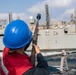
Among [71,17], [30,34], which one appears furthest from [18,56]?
[71,17]

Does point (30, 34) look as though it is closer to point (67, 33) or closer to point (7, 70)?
point (7, 70)

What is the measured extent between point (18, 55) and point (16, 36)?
6.4 inches

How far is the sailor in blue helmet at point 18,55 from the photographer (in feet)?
7.45

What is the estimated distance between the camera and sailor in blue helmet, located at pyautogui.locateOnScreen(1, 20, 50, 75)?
89.4 inches

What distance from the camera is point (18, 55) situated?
2322mm

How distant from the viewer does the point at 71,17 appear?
55.5m

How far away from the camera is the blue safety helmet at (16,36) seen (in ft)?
7.68

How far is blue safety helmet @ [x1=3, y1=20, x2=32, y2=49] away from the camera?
2340 mm

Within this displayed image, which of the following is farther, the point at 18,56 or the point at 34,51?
the point at 34,51

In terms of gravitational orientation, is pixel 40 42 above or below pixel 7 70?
below

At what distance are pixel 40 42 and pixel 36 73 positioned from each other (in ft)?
152

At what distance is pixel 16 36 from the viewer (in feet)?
7.70

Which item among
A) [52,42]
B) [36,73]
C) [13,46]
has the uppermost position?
[13,46]

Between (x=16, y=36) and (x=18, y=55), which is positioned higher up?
(x=16, y=36)
